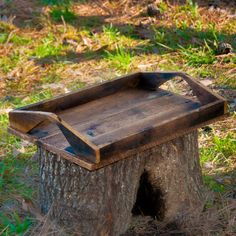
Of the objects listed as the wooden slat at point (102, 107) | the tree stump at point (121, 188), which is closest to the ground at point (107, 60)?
the tree stump at point (121, 188)

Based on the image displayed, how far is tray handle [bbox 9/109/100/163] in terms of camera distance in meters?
2.74

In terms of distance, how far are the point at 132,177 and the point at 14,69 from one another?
2851 mm

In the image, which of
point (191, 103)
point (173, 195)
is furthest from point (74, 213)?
point (191, 103)

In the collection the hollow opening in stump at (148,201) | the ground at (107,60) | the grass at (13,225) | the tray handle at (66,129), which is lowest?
the ground at (107,60)

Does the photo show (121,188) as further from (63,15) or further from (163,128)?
(63,15)

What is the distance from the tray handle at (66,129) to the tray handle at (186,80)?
832mm

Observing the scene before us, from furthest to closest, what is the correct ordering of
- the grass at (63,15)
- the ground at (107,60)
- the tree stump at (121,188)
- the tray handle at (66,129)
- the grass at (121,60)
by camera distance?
1. the grass at (63,15)
2. the grass at (121,60)
3. the ground at (107,60)
4. the tree stump at (121,188)
5. the tray handle at (66,129)

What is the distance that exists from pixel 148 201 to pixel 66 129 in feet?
2.68

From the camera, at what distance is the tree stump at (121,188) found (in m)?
3.06

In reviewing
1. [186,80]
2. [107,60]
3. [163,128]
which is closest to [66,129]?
[163,128]

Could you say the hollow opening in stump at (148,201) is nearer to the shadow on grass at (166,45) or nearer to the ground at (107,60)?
the ground at (107,60)

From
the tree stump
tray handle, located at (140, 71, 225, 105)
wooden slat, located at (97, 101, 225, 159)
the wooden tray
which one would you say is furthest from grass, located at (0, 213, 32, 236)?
tray handle, located at (140, 71, 225, 105)

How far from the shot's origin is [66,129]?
9.17 feet

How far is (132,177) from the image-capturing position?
3.12 meters
